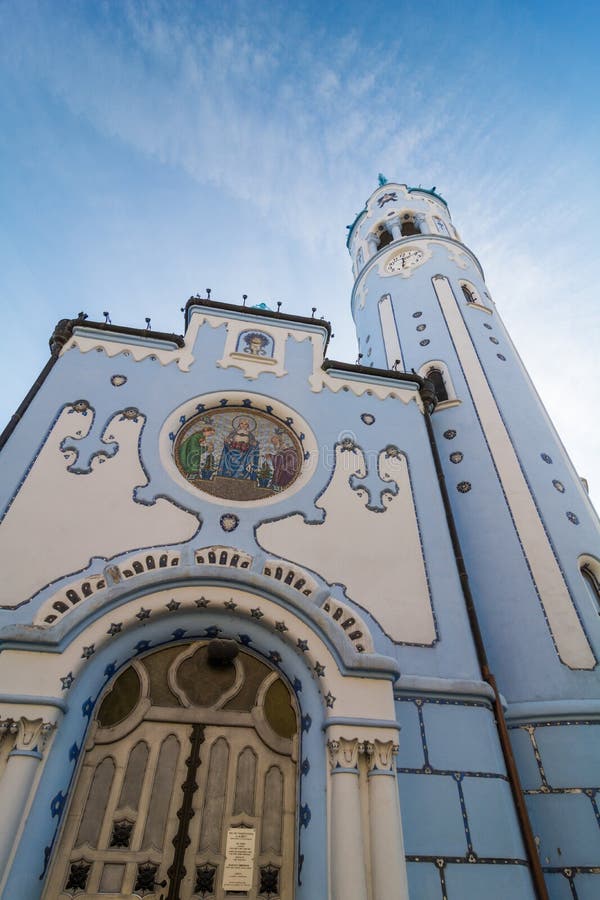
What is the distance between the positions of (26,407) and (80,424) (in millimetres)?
1009

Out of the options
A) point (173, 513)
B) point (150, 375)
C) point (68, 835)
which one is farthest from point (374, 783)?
point (150, 375)

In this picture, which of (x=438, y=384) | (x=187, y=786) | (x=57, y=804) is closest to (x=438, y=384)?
(x=438, y=384)

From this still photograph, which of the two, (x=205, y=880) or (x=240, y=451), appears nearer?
(x=205, y=880)

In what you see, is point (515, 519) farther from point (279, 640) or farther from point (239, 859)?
point (239, 859)

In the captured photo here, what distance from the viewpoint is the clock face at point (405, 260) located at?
17906 millimetres

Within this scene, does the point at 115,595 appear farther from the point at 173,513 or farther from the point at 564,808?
the point at 564,808

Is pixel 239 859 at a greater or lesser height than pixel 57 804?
lesser

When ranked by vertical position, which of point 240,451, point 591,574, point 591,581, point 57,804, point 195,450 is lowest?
point 57,804

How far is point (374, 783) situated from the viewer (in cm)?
576

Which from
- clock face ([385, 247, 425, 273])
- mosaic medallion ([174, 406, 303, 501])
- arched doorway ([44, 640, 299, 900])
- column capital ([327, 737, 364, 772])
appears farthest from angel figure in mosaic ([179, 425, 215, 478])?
clock face ([385, 247, 425, 273])

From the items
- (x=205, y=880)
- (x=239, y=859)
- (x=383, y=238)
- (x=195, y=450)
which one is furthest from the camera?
(x=383, y=238)

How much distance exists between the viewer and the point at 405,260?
18.4m

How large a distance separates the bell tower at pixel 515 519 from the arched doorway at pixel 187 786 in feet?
11.7

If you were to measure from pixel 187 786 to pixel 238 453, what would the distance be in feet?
16.6
